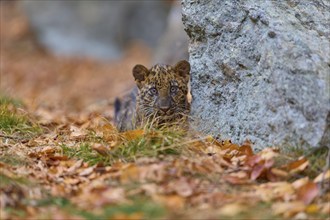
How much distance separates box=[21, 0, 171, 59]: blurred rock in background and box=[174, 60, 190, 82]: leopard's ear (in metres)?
14.5

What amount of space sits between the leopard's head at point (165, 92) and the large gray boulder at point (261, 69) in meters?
0.30

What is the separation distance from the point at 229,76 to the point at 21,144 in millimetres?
2165

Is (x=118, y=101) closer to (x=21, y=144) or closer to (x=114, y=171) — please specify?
(x=21, y=144)

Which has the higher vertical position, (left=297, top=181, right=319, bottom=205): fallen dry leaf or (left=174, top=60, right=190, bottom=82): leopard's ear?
(left=174, top=60, right=190, bottom=82): leopard's ear

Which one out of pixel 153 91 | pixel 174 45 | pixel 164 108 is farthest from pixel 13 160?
pixel 174 45

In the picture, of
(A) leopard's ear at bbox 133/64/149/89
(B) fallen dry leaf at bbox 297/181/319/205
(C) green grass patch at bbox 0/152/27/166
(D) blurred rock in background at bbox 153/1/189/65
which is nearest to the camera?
(B) fallen dry leaf at bbox 297/181/319/205

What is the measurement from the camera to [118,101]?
993 cm

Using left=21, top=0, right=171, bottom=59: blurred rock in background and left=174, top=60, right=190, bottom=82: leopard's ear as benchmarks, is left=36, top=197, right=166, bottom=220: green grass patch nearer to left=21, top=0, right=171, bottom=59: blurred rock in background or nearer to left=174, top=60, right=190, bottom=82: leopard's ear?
left=174, top=60, right=190, bottom=82: leopard's ear

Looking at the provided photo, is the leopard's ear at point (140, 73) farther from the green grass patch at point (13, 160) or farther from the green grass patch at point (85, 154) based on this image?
the green grass patch at point (13, 160)

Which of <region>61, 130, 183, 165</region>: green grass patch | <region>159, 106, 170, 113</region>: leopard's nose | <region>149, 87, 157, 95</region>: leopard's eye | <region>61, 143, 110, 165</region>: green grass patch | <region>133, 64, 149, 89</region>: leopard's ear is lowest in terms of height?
<region>61, 143, 110, 165</region>: green grass patch

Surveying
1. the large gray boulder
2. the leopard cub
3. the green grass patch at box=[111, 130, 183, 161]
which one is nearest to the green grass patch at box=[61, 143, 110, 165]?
the green grass patch at box=[111, 130, 183, 161]

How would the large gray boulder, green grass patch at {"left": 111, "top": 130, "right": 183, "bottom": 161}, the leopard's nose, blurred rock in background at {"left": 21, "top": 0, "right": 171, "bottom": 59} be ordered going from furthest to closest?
1. blurred rock in background at {"left": 21, "top": 0, "right": 171, "bottom": 59}
2. the leopard's nose
3. green grass patch at {"left": 111, "top": 130, "right": 183, "bottom": 161}
4. the large gray boulder

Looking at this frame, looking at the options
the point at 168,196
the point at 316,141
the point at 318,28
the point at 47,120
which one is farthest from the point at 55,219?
the point at 47,120

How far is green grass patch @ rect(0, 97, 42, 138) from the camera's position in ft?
26.4
